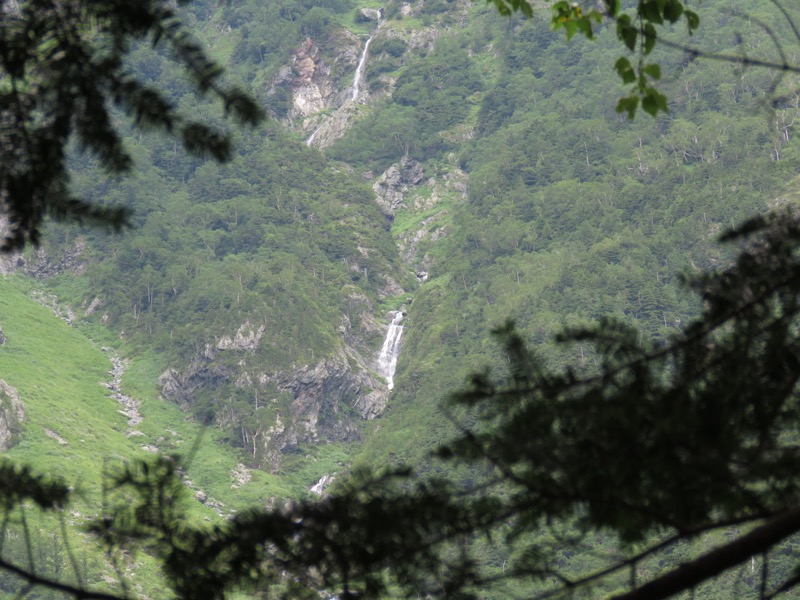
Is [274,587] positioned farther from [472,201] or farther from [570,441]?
[472,201]

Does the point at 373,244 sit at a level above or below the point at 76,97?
below

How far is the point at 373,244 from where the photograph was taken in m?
97.1

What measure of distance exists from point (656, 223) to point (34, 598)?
54.2m

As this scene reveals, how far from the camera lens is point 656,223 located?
81188mm

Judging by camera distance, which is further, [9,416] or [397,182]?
[397,182]

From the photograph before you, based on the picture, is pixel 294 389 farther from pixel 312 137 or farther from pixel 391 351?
pixel 312 137

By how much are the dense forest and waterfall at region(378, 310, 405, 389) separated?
Result: 570 mm

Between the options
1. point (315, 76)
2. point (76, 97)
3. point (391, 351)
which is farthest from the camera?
point (315, 76)

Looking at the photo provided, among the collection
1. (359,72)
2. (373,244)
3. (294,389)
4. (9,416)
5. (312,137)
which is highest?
(359,72)

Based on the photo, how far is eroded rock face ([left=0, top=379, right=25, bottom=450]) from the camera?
65.1 metres

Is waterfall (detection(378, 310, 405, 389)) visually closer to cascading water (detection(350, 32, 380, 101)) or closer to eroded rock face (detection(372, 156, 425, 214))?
eroded rock face (detection(372, 156, 425, 214))

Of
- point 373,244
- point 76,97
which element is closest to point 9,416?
point 373,244

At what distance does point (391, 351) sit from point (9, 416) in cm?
3219

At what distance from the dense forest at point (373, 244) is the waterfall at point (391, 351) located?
22.4 inches
